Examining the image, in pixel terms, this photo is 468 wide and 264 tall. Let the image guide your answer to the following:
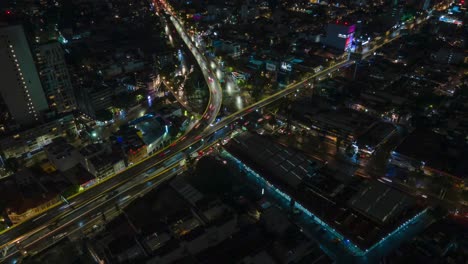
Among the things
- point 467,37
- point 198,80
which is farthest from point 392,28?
point 198,80

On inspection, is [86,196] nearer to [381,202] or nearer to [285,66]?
[381,202]

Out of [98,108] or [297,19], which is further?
[297,19]

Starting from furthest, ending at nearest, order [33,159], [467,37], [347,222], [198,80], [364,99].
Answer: [467,37] → [198,80] → [364,99] → [33,159] → [347,222]

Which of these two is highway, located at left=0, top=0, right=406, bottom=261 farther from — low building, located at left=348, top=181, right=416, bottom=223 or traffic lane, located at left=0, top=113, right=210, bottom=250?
low building, located at left=348, top=181, right=416, bottom=223

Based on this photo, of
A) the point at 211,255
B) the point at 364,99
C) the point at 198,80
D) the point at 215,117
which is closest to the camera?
the point at 211,255

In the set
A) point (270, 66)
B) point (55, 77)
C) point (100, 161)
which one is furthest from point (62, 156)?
point (270, 66)

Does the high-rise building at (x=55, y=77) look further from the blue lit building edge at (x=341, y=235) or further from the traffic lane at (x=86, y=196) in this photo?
the blue lit building edge at (x=341, y=235)

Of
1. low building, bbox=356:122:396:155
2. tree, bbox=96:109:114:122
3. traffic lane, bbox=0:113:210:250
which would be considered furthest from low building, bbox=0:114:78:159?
low building, bbox=356:122:396:155

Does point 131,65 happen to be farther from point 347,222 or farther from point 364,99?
point 347,222
